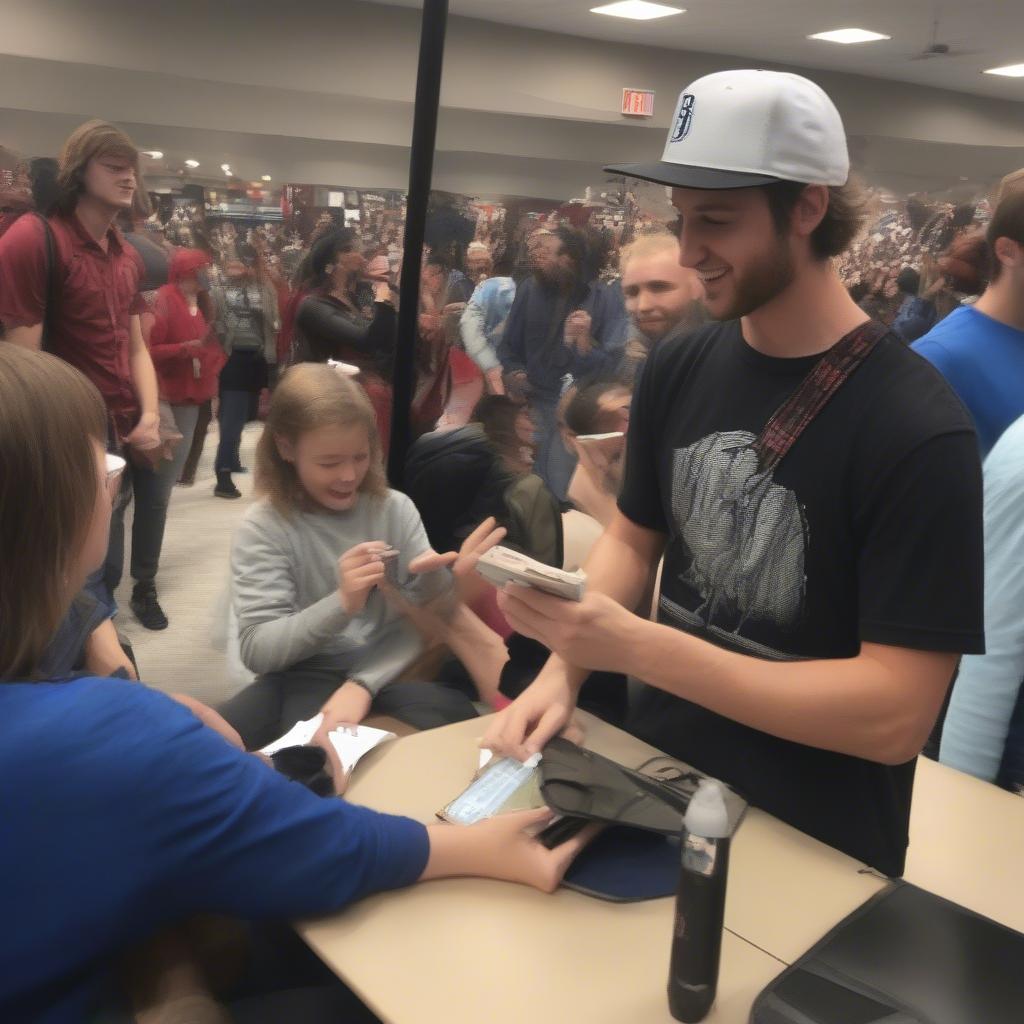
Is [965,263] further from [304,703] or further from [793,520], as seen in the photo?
[304,703]

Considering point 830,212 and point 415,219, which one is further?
point 415,219

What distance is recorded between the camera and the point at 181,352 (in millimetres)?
2510

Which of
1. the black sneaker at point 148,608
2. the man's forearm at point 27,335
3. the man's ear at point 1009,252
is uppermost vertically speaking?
the man's ear at point 1009,252

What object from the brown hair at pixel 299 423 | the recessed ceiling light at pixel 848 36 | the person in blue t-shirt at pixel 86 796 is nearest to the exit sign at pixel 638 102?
the recessed ceiling light at pixel 848 36

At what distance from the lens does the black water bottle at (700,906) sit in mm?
847

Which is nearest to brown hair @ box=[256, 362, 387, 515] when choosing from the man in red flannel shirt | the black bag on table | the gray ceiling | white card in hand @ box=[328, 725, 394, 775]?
the man in red flannel shirt

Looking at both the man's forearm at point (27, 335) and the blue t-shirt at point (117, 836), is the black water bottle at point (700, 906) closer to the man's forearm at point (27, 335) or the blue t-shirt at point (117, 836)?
the blue t-shirt at point (117, 836)

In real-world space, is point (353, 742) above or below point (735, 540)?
below

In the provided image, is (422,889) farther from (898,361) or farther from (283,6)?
(283,6)

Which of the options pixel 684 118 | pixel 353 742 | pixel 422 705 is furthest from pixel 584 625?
pixel 422 705

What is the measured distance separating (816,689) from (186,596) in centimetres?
197

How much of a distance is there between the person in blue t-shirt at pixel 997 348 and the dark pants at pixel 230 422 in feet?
5.45

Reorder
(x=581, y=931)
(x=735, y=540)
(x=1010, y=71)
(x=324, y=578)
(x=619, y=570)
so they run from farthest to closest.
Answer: (x=1010, y=71)
(x=324, y=578)
(x=619, y=570)
(x=735, y=540)
(x=581, y=931)

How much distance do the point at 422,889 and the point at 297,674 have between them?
1.07m
